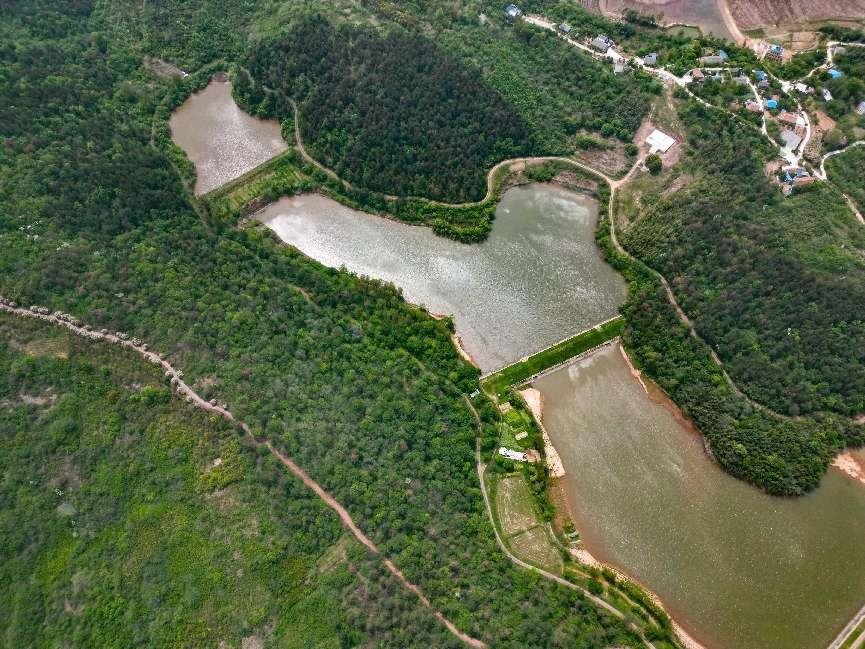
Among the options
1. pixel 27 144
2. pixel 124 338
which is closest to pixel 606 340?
pixel 124 338

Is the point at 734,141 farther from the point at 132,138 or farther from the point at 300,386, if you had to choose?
the point at 132,138

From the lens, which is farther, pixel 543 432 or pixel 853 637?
pixel 543 432

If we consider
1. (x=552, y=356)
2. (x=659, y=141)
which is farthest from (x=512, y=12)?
(x=552, y=356)

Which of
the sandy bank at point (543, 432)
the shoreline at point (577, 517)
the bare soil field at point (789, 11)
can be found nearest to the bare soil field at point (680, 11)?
the bare soil field at point (789, 11)

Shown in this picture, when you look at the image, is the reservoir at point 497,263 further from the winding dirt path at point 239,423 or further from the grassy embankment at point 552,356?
the winding dirt path at point 239,423

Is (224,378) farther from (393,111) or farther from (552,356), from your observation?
(393,111)

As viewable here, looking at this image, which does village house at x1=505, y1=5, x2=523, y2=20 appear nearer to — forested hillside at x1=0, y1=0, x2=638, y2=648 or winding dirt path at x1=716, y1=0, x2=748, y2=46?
winding dirt path at x1=716, y1=0, x2=748, y2=46
